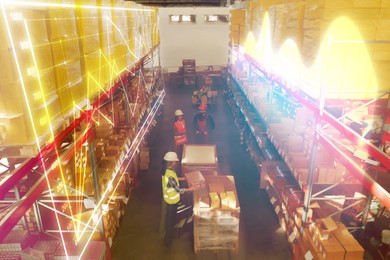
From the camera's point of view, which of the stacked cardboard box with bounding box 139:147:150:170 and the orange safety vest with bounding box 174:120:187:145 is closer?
the stacked cardboard box with bounding box 139:147:150:170

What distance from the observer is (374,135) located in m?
5.09

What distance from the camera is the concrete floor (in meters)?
5.38

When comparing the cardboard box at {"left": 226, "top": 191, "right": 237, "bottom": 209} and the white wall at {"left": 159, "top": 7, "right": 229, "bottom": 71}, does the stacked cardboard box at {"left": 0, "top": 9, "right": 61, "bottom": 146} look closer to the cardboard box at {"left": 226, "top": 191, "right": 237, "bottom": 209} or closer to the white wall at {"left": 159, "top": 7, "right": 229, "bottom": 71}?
the cardboard box at {"left": 226, "top": 191, "right": 237, "bottom": 209}

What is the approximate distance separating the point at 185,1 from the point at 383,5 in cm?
1515

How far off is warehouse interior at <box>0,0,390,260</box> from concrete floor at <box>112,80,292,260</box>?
0.10ft

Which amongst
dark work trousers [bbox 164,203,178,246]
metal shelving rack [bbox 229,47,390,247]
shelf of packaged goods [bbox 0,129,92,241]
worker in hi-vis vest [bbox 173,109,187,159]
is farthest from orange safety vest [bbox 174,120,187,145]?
shelf of packaged goods [bbox 0,129,92,241]

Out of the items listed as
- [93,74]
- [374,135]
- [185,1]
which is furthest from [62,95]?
[185,1]

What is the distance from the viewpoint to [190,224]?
610 centimetres

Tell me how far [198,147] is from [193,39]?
12.4 metres

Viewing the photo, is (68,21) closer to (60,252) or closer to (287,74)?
(60,252)

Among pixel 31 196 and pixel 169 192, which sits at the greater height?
pixel 31 196

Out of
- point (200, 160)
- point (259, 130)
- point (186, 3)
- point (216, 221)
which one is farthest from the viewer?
point (186, 3)
